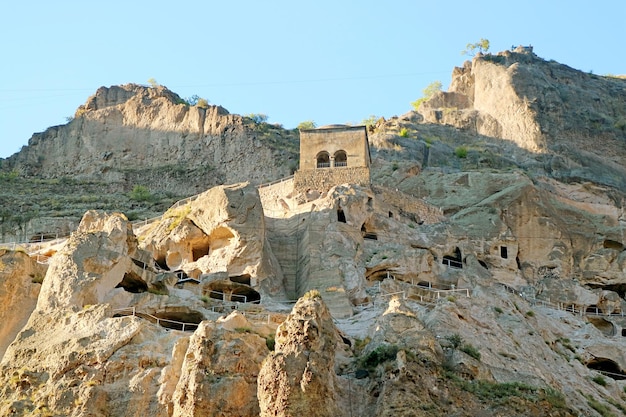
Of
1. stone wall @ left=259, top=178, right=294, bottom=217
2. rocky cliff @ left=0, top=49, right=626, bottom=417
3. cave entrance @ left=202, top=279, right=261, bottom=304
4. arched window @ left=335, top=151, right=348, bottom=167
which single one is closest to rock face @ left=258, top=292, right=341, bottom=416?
rocky cliff @ left=0, top=49, right=626, bottom=417

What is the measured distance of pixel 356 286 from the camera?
49375 millimetres

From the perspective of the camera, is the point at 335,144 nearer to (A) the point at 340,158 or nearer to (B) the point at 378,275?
(A) the point at 340,158

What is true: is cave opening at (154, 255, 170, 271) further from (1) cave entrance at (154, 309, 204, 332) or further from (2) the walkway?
(1) cave entrance at (154, 309, 204, 332)

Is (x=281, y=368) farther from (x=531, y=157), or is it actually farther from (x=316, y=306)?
(x=531, y=157)

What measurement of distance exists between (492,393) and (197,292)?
13.9 metres

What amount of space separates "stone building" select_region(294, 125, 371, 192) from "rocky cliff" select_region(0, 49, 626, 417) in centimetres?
90

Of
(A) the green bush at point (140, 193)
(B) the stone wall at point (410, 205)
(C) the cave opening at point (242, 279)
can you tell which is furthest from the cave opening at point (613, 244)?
(A) the green bush at point (140, 193)

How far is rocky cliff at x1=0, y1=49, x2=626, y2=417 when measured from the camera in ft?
119

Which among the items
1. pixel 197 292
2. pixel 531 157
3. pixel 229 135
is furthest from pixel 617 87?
pixel 197 292

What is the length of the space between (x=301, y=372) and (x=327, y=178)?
90.3ft

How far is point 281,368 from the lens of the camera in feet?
111

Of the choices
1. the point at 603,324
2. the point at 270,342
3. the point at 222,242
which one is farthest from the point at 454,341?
the point at 603,324

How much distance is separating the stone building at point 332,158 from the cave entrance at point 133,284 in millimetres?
16802

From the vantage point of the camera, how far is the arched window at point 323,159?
205 ft
